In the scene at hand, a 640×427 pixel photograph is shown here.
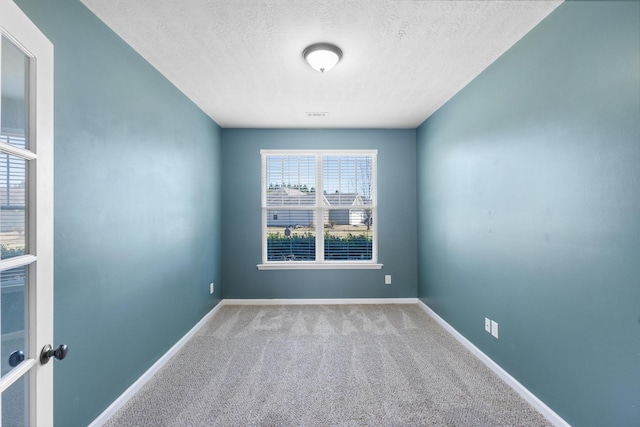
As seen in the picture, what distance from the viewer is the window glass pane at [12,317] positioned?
0.83 m

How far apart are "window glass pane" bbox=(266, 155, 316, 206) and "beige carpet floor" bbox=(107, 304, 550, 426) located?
1.73 m

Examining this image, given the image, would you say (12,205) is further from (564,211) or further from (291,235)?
(291,235)

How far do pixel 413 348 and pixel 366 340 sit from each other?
452 millimetres

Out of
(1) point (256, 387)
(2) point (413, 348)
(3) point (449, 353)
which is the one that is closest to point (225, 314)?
(1) point (256, 387)

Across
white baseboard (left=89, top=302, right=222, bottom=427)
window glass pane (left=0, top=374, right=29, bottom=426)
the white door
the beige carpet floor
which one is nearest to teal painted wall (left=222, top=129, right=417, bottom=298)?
the beige carpet floor

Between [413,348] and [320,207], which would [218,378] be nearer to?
[413,348]

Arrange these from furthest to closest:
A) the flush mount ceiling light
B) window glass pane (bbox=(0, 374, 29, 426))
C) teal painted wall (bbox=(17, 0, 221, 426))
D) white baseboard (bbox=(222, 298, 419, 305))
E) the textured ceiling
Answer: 1. white baseboard (bbox=(222, 298, 419, 305))
2. the flush mount ceiling light
3. the textured ceiling
4. teal painted wall (bbox=(17, 0, 221, 426))
5. window glass pane (bbox=(0, 374, 29, 426))

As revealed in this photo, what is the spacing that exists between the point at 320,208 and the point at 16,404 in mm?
3455

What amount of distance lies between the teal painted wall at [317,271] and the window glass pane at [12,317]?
10.3 feet

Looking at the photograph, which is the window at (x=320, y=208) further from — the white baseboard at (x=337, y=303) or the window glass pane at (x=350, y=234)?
the white baseboard at (x=337, y=303)

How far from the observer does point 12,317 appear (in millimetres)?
873

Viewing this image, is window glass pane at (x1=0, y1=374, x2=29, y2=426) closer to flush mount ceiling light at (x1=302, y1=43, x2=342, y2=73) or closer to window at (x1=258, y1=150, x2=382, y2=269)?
flush mount ceiling light at (x1=302, y1=43, x2=342, y2=73)

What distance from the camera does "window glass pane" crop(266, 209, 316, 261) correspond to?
4.14m

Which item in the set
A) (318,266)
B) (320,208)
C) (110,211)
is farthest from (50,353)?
(320,208)
